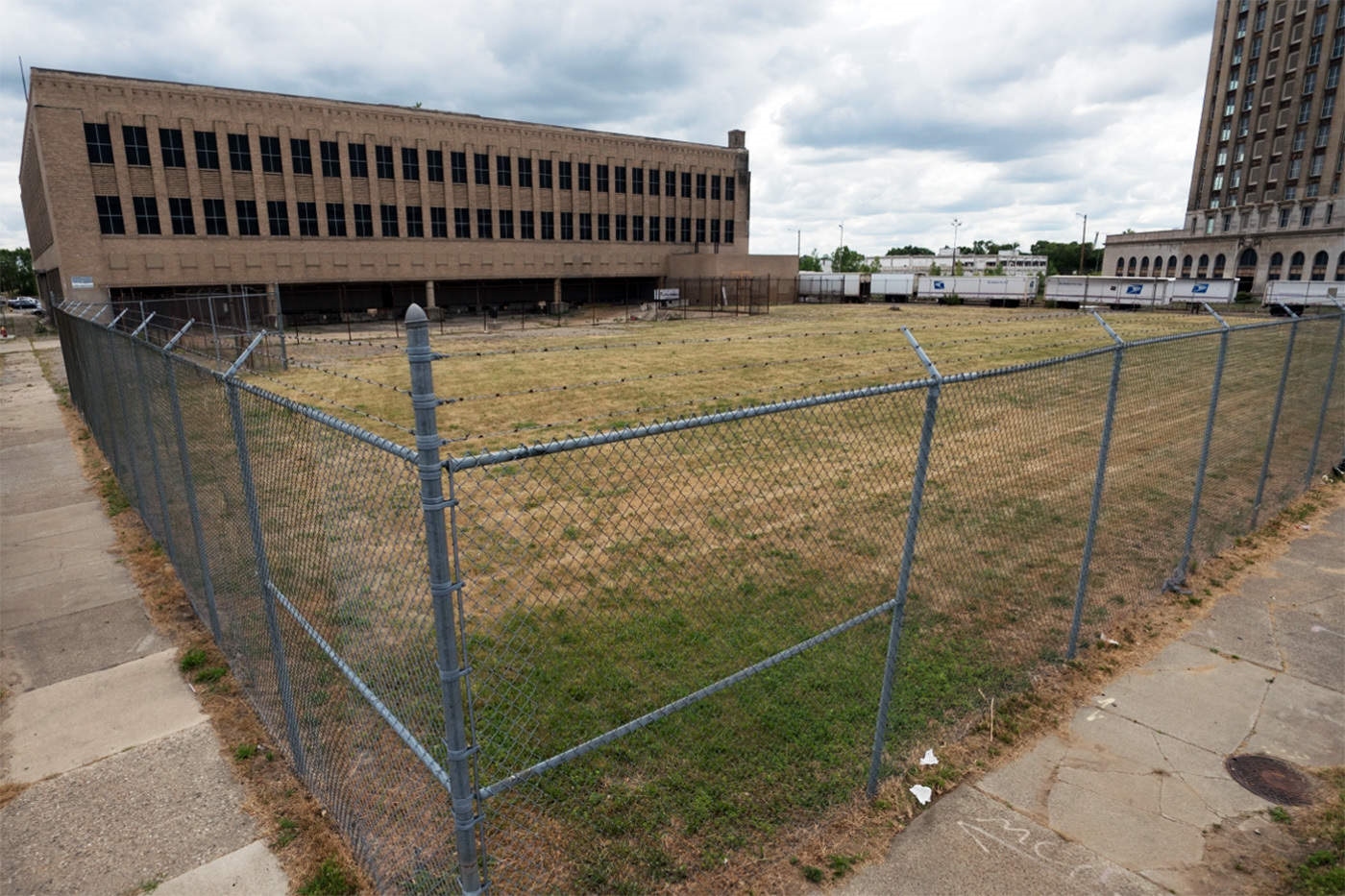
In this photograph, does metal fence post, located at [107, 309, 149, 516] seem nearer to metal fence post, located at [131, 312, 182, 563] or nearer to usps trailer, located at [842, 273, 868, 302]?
metal fence post, located at [131, 312, 182, 563]

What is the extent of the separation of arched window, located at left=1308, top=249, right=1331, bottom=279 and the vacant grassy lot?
69.8 m

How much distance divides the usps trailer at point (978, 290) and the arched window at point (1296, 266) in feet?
97.3

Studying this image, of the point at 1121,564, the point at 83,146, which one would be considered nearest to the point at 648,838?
the point at 1121,564

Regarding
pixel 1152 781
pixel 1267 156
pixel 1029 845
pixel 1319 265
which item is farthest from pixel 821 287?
pixel 1029 845

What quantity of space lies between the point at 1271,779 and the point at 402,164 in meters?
51.6

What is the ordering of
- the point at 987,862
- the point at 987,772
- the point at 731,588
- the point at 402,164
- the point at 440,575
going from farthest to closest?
the point at 402,164, the point at 731,588, the point at 987,772, the point at 987,862, the point at 440,575

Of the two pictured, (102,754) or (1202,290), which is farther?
(1202,290)

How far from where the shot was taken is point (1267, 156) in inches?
2894

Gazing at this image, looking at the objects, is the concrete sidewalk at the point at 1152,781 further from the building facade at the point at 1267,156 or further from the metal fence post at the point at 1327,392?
the building facade at the point at 1267,156

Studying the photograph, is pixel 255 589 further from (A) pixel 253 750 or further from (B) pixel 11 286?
(B) pixel 11 286

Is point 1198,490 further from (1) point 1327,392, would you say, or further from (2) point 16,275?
(2) point 16,275

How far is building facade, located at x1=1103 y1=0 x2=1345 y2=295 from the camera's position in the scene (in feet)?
221

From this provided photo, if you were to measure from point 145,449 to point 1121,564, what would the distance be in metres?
10.0

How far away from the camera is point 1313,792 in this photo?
14.1ft
